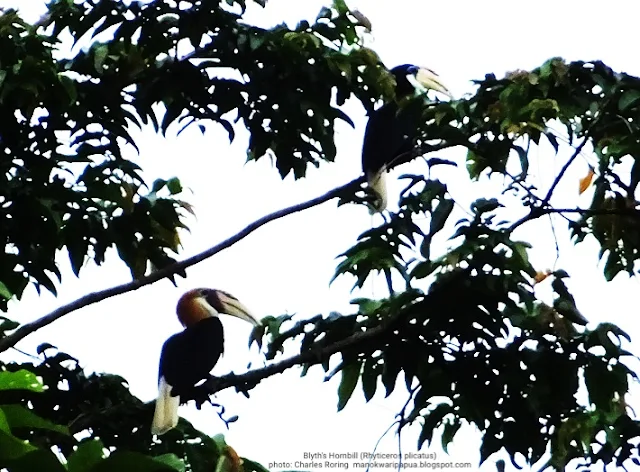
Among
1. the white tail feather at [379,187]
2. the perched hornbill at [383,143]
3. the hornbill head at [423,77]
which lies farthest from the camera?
the hornbill head at [423,77]

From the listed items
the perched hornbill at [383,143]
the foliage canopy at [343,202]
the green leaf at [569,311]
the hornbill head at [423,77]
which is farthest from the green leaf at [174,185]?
the hornbill head at [423,77]

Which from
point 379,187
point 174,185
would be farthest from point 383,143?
point 174,185

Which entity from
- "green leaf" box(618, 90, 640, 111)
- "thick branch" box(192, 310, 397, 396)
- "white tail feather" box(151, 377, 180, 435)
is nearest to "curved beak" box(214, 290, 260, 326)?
"white tail feather" box(151, 377, 180, 435)

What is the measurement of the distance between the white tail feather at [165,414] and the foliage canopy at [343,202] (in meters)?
0.03

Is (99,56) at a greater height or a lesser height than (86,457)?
greater

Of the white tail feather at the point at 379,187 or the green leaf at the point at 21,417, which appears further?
the white tail feather at the point at 379,187

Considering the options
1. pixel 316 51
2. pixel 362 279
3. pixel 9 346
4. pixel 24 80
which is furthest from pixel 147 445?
pixel 316 51

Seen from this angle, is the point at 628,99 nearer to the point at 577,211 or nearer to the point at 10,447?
the point at 577,211

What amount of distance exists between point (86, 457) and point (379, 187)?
167 cm

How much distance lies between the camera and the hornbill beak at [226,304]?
6.92 feet

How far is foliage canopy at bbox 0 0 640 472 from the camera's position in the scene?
55.6 inches

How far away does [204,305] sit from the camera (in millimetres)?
2178

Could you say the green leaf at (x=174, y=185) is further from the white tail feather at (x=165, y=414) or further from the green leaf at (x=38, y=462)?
the green leaf at (x=38, y=462)

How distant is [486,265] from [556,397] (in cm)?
22
